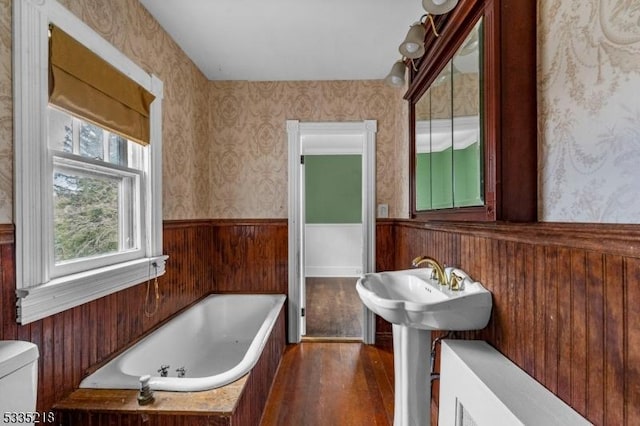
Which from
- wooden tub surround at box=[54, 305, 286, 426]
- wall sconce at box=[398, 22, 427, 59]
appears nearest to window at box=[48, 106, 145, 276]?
wooden tub surround at box=[54, 305, 286, 426]

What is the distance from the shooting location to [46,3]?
1.22 meters

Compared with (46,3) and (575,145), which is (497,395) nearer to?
(575,145)

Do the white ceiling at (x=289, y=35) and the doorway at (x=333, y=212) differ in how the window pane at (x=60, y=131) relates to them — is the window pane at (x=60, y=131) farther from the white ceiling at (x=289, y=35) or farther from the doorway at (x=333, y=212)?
the doorway at (x=333, y=212)

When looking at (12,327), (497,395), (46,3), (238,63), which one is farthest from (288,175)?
(497,395)

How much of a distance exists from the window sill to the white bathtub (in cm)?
38

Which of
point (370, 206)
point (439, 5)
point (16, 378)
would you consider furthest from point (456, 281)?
point (16, 378)

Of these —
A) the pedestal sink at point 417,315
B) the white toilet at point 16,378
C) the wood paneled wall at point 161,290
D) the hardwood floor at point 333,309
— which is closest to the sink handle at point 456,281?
the pedestal sink at point 417,315

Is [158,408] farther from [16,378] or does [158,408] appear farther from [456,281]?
[456,281]

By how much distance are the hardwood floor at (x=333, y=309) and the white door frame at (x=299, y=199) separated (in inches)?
11.6

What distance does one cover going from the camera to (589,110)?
81cm

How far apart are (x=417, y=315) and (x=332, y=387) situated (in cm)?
127

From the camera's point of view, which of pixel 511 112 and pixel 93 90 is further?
pixel 93 90

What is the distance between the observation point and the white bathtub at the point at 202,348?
1390 millimetres

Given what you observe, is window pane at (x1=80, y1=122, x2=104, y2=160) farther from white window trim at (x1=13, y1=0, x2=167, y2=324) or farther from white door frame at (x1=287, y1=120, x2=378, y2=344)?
white door frame at (x1=287, y1=120, x2=378, y2=344)
